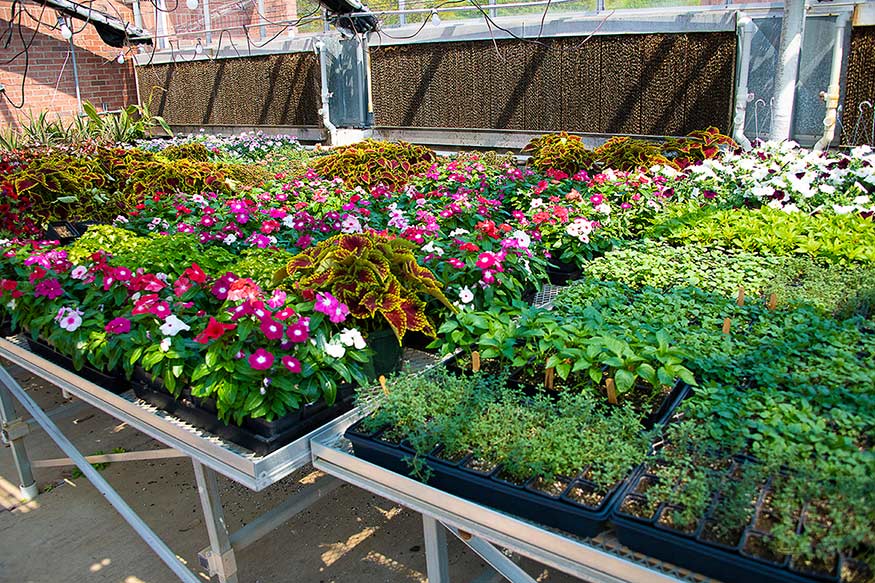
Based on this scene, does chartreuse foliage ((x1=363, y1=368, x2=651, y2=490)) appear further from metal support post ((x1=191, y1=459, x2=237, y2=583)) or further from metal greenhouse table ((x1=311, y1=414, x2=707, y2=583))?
metal support post ((x1=191, y1=459, x2=237, y2=583))

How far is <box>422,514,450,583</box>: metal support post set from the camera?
1.77m

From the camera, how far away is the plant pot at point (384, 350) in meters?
2.29

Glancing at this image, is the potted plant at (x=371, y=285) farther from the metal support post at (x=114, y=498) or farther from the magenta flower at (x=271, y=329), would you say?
the metal support post at (x=114, y=498)

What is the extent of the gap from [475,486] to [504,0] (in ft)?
22.1

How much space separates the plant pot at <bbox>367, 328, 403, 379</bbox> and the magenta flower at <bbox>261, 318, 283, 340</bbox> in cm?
36

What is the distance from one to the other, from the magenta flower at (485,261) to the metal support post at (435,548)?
1.01 metres

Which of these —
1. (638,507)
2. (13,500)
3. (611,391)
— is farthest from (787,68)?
(13,500)

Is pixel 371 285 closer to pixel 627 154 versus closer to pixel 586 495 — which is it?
pixel 586 495

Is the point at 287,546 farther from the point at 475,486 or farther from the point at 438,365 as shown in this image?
the point at 475,486

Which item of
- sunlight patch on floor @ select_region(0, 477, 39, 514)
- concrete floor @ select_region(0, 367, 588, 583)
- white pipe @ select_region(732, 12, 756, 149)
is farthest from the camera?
white pipe @ select_region(732, 12, 756, 149)

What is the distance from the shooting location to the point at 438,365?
219 centimetres

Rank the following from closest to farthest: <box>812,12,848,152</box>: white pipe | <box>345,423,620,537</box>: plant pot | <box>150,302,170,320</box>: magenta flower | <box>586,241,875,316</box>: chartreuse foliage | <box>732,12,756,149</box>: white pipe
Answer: <box>345,423,620,537</box>: plant pot → <box>150,302,170,320</box>: magenta flower → <box>586,241,875,316</box>: chartreuse foliage → <box>812,12,848,152</box>: white pipe → <box>732,12,756,149</box>: white pipe

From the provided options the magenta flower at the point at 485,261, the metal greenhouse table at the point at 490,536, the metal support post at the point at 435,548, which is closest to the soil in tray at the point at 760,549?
the metal greenhouse table at the point at 490,536

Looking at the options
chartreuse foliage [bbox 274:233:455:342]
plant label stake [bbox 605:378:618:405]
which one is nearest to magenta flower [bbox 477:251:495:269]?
chartreuse foliage [bbox 274:233:455:342]
